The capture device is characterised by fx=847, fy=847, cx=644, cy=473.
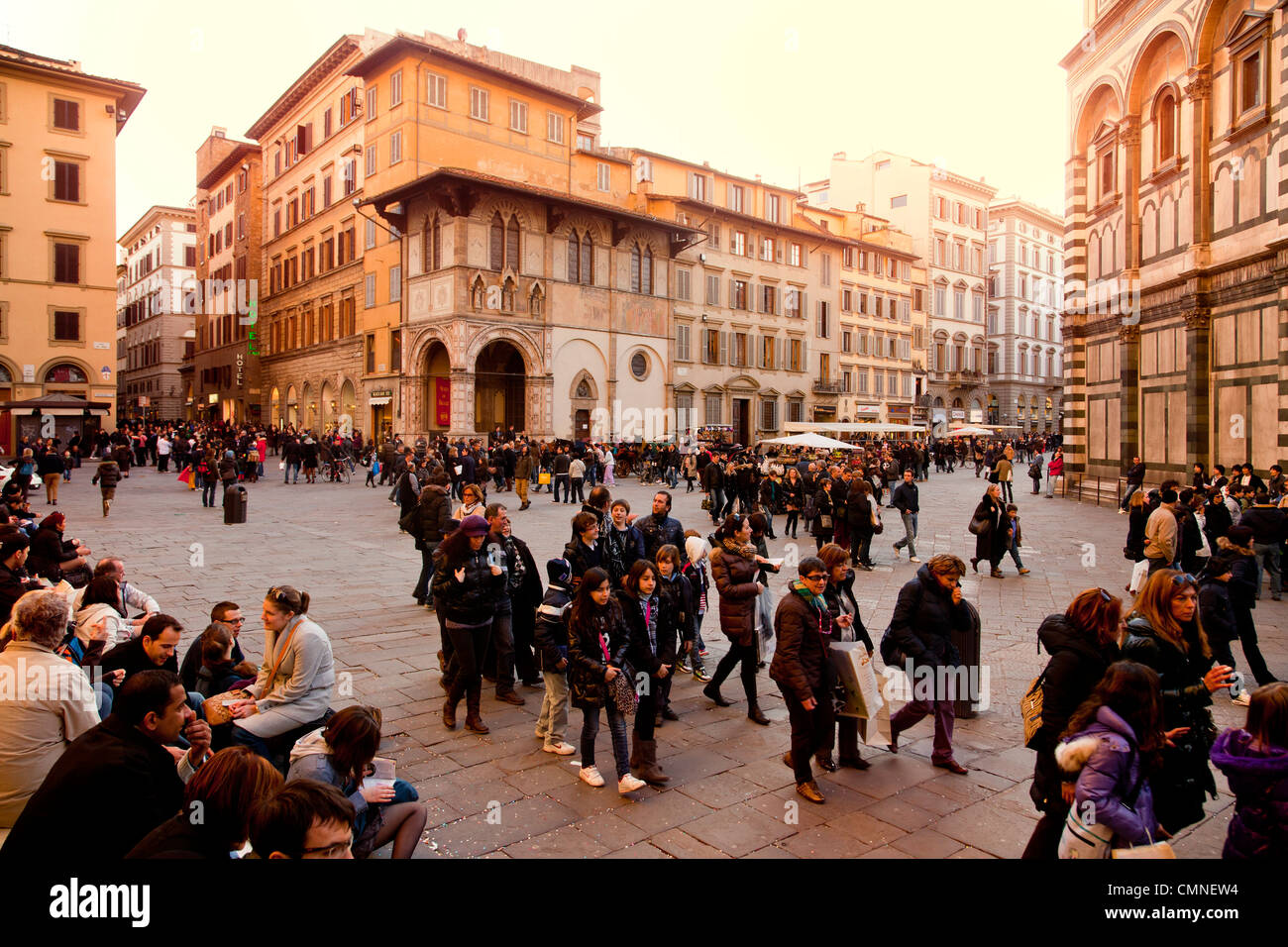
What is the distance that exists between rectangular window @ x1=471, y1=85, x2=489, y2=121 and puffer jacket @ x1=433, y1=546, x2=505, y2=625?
3101 cm

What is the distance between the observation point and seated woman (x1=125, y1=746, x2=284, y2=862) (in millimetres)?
2725

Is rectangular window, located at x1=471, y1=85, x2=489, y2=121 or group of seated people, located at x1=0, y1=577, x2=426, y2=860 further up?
rectangular window, located at x1=471, y1=85, x2=489, y2=121

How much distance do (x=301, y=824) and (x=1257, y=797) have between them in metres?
3.27

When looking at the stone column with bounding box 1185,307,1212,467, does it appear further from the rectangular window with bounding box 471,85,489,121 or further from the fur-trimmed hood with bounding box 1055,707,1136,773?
the rectangular window with bounding box 471,85,489,121

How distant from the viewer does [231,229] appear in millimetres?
50781

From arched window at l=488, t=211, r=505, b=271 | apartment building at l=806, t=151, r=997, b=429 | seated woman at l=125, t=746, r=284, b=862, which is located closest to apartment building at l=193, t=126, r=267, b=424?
arched window at l=488, t=211, r=505, b=271

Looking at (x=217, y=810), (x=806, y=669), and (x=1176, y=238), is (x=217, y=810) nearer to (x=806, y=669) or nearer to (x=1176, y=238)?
(x=806, y=669)

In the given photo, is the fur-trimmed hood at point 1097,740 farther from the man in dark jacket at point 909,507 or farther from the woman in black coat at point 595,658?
the man in dark jacket at point 909,507

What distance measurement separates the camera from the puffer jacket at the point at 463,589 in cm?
591

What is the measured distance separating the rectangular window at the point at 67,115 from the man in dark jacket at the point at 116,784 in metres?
40.0

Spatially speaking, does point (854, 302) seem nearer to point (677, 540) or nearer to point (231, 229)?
point (231, 229)

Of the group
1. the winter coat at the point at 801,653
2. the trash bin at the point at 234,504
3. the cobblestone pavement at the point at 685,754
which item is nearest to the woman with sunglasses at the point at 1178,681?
the cobblestone pavement at the point at 685,754

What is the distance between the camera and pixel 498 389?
34.2m

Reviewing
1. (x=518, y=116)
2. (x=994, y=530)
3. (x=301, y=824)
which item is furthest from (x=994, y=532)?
(x=518, y=116)
